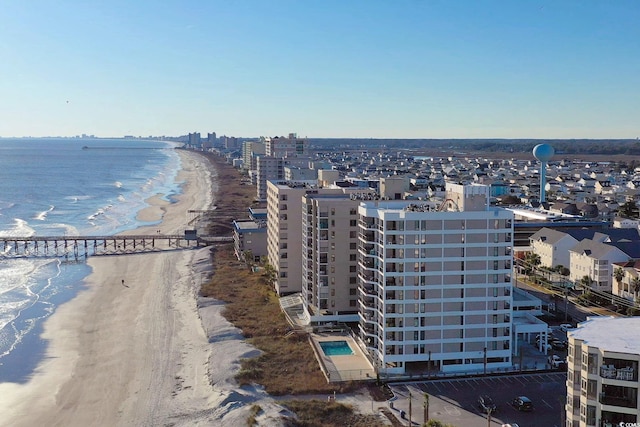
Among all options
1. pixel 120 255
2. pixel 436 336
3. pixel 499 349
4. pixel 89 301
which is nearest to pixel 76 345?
pixel 89 301

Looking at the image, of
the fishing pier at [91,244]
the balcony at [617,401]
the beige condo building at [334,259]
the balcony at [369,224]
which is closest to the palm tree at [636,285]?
the beige condo building at [334,259]

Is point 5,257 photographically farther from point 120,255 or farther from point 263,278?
point 263,278

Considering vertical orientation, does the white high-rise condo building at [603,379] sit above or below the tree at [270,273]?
above

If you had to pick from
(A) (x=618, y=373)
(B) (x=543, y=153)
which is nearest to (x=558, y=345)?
(A) (x=618, y=373)

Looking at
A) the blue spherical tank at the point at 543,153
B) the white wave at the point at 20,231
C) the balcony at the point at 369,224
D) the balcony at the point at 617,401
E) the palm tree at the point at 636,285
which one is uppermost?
the blue spherical tank at the point at 543,153

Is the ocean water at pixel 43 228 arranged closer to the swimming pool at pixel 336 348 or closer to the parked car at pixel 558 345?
the swimming pool at pixel 336 348

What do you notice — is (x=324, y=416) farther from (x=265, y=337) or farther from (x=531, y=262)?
(x=531, y=262)
